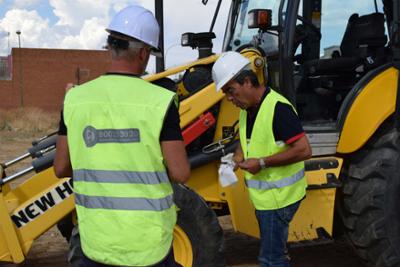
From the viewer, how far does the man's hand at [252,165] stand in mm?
3324

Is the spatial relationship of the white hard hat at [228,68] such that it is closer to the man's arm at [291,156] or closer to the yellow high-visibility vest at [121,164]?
the man's arm at [291,156]

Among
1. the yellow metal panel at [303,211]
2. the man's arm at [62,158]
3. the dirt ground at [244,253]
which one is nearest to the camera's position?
the man's arm at [62,158]

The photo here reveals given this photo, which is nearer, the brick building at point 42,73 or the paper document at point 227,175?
the paper document at point 227,175

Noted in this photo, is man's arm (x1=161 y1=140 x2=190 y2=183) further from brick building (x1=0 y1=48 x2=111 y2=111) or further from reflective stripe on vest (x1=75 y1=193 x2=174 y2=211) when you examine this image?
brick building (x1=0 y1=48 x2=111 y2=111)

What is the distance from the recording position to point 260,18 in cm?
425

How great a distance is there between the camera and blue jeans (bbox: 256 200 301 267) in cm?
333

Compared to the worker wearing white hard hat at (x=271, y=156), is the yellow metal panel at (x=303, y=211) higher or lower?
lower

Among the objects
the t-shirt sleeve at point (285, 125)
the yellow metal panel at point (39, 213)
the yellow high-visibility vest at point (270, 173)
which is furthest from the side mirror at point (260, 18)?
the yellow metal panel at point (39, 213)

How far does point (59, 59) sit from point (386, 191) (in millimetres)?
29653

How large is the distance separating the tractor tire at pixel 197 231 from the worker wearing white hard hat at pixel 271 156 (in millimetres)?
701

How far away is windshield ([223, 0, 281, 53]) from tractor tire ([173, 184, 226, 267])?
1402mm

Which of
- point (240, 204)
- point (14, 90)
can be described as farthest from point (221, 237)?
point (14, 90)

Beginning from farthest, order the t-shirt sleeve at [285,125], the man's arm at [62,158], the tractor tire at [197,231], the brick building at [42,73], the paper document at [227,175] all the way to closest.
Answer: the brick building at [42,73] → the tractor tire at [197,231] → the paper document at [227,175] → the t-shirt sleeve at [285,125] → the man's arm at [62,158]

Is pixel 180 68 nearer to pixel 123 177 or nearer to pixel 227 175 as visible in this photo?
pixel 227 175
